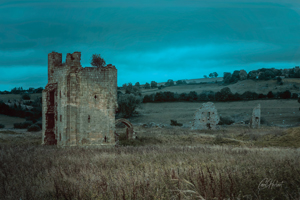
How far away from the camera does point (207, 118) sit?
36.3 metres

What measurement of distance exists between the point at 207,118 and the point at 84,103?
21.3 m

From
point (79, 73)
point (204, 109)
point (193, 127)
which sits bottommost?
point (193, 127)

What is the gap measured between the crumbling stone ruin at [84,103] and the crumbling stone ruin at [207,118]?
62.2ft

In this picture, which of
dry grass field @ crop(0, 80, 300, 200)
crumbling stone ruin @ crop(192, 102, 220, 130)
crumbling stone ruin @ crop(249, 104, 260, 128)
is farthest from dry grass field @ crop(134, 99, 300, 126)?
dry grass field @ crop(0, 80, 300, 200)

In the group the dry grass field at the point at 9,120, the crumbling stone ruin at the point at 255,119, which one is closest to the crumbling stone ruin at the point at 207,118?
the crumbling stone ruin at the point at 255,119

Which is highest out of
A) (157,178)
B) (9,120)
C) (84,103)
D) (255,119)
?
(84,103)

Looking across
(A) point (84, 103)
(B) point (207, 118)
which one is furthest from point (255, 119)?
(A) point (84, 103)

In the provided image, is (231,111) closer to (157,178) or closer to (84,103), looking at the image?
(84,103)

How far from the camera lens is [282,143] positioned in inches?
770

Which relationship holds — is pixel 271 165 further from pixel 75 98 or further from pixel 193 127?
pixel 193 127

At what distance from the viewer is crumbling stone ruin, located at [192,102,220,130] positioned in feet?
118

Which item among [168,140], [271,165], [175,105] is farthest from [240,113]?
[271,165]

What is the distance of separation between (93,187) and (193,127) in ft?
103

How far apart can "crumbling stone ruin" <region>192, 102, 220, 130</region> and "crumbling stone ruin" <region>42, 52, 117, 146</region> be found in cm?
1896
